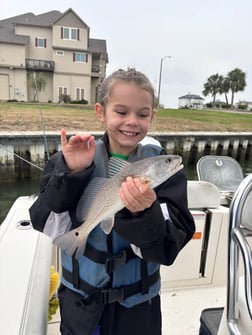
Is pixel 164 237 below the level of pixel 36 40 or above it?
below

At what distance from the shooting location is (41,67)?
1257 inches

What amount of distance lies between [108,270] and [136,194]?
558 millimetres

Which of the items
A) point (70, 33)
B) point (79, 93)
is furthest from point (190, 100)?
point (70, 33)

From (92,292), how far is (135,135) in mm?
791

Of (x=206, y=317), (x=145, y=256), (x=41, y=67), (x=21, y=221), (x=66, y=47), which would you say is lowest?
(x=206, y=317)

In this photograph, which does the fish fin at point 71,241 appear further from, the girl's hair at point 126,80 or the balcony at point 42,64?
the balcony at point 42,64

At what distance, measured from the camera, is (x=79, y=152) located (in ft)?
3.98

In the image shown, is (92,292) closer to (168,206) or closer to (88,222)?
(88,222)

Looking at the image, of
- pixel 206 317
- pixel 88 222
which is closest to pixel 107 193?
pixel 88 222

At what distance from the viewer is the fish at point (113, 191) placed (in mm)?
1022

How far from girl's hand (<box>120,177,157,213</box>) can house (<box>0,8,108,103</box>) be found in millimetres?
31265

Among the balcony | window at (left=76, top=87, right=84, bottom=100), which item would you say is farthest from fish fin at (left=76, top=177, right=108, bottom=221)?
the balcony

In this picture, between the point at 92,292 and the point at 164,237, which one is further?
the point at 92,292

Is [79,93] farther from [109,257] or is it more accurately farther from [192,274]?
[109,257]
